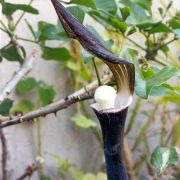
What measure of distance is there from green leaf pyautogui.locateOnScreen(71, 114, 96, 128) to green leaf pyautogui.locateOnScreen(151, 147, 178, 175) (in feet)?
2.05

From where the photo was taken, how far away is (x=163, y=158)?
0.54 meters

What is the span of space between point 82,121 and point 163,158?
26.1 inches

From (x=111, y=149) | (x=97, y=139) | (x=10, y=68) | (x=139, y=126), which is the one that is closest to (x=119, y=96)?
(x=111, y=149)

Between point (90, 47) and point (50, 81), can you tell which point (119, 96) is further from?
→ point (50, 81)

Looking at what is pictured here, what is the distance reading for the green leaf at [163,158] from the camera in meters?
0.53

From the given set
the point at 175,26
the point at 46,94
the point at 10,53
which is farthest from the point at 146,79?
the point at 46,94

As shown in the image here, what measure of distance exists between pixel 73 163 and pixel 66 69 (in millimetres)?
317

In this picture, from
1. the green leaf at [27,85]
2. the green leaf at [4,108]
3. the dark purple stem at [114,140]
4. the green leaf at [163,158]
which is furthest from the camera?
the green leaf at [27,85]

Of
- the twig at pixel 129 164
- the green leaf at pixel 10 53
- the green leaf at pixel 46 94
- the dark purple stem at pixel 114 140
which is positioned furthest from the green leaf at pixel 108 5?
the twig at pixel 129 164

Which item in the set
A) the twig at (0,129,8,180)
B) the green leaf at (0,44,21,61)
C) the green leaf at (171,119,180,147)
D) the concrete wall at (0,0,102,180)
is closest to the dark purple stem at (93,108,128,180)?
the green leaf at (0,44,21,61)

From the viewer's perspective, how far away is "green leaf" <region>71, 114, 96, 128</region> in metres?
1.17

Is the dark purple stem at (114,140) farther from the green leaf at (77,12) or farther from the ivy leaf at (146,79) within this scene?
the green leaf at (77,12)

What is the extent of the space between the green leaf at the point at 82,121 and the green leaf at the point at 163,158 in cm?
63

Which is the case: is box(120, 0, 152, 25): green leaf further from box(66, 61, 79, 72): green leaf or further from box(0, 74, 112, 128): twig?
box(66, 61, 79, 72): green leaf
